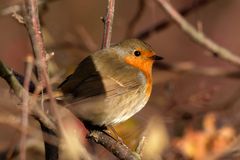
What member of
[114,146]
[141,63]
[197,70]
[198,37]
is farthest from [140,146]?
[197,70]

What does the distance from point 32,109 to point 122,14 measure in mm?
6874

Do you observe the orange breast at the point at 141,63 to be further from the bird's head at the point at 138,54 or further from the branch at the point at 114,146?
the branch at the point at 114,146

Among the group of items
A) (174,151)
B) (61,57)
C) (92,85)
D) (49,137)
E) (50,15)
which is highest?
(50,15)

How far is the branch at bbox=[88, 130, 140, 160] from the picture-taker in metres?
3.47

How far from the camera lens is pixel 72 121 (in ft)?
14.0

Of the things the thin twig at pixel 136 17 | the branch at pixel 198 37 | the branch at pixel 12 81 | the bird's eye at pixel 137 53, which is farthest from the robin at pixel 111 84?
the branch at pixel 12 81

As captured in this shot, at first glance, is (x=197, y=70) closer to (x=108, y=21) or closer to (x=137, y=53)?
(x=137, y=53)

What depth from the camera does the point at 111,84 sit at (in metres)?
4.47

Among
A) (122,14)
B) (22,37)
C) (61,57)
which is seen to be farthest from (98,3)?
(61,57)

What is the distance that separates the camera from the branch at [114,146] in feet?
11.4

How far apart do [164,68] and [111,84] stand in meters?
1.53

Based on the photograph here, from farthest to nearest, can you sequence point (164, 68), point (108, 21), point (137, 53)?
point (164, 68) < point (137, 53) < point (108, 21)

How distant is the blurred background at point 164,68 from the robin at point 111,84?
18 centimetres

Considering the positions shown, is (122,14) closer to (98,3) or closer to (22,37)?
(98,3)
